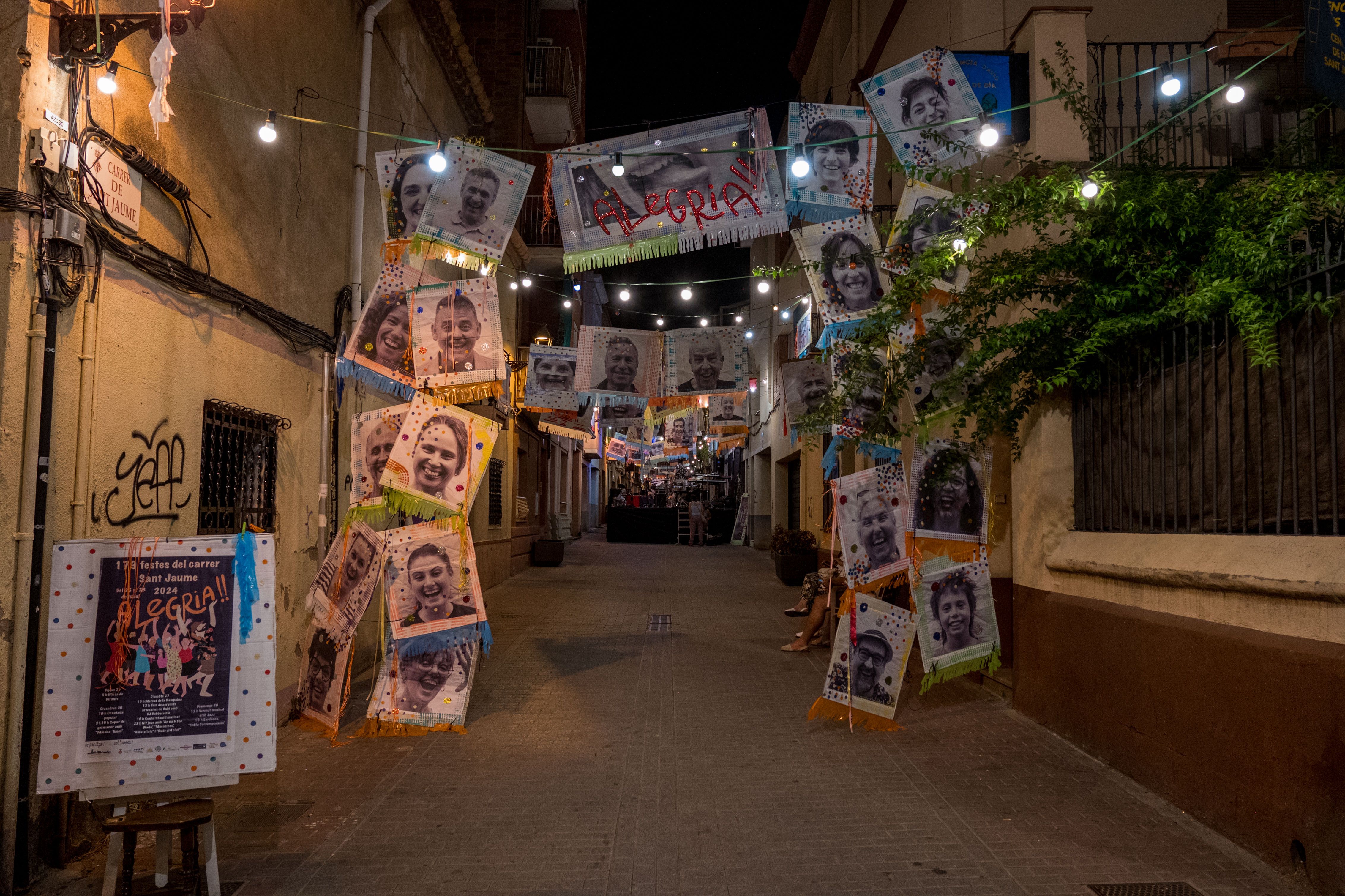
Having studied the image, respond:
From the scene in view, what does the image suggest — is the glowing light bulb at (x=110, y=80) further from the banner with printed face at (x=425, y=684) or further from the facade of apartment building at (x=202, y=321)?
the banner with printed face at (x=425, y=684)

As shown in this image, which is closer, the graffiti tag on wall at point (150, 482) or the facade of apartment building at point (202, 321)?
the facade of apartment building at point (202, 321)

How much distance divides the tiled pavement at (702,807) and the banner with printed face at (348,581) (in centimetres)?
95

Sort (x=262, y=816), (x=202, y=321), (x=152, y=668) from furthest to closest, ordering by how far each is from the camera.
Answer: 1. (x=202, y=321)
2. (x=262, y=816)
3. (x=152, y=668)

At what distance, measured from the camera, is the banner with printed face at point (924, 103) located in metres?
7.22

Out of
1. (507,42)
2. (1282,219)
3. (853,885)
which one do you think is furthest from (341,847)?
(507,42)

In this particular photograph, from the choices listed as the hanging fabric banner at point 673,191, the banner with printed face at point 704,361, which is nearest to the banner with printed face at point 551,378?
the banner with printed face at point 704,361

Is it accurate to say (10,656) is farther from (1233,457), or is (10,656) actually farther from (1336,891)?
(1233,457)

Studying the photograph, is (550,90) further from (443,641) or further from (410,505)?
(443,641)

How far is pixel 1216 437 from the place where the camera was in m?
5.24

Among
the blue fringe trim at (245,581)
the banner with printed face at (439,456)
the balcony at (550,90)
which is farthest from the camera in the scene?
the balcony at (550,90)

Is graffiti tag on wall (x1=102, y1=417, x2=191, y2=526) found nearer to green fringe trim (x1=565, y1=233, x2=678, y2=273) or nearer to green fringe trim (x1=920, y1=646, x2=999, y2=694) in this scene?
green fringe trim (x1=565, y1=233, x2=678, y2=273)

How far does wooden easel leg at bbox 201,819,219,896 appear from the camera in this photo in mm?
3947

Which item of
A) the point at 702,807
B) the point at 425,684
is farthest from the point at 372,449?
the point at 702,807

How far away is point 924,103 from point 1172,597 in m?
4.47
